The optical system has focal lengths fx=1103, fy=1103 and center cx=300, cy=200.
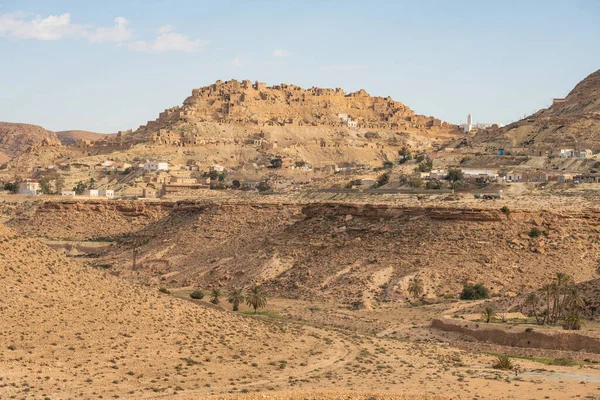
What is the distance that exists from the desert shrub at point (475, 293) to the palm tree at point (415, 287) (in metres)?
1.75

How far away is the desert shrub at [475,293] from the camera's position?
4281 centimetres

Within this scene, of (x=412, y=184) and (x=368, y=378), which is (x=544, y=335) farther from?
(x=412, y=184)

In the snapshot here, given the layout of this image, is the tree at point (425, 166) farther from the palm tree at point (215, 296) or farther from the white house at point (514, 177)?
the palm tree at point (215, 296)

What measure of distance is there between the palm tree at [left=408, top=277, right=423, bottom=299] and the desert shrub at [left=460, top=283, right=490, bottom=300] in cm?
175

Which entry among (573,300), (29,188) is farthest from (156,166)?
(573,300)

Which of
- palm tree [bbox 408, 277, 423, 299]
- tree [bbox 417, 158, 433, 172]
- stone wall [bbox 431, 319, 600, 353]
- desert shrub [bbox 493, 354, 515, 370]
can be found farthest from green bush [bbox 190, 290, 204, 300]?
tree [bbox 417, 158, 433, 172]

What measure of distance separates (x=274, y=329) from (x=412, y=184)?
1412 inches

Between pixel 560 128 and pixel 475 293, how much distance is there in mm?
46016

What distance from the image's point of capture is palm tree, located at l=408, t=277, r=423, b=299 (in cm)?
4412

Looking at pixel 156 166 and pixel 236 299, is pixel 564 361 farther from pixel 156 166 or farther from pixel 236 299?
pixel 156 166

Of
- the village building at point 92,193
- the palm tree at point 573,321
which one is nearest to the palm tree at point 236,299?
the palm tree at point 573,321

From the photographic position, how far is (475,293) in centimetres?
4284

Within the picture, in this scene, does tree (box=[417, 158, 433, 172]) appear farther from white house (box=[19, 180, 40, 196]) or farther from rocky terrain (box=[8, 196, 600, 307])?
white house (box=[19, 180, 40, 196])

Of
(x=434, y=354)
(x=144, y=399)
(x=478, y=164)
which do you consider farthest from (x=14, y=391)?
(x=478, y=164)
